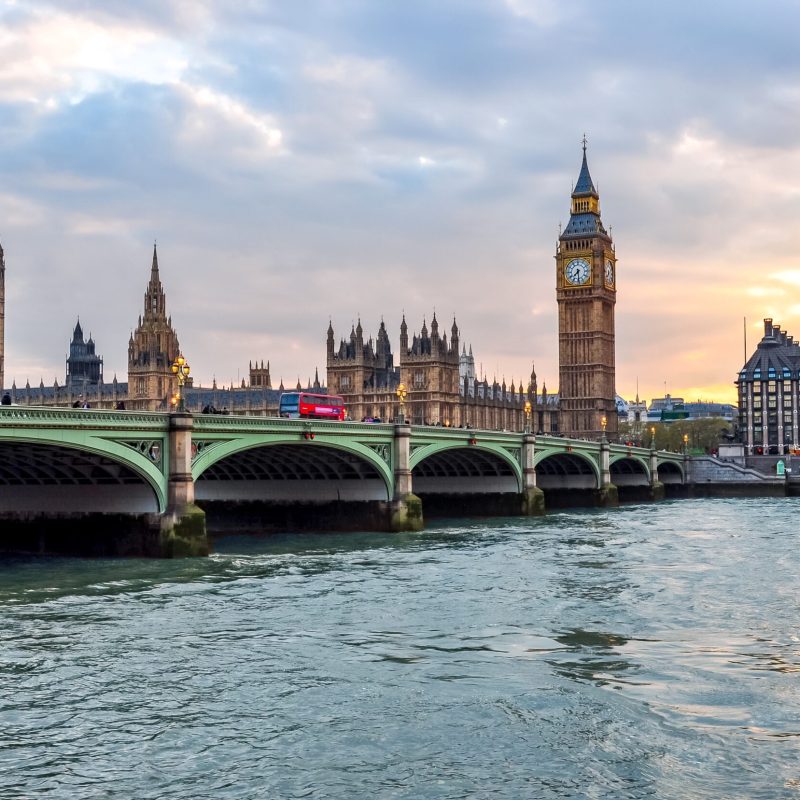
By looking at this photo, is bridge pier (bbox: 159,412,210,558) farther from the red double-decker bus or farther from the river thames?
the red double-decker bus

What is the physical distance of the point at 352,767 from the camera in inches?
552

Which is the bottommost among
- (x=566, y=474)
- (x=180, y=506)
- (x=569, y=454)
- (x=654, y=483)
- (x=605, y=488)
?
(x=654, y=483)

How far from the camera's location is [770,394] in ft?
600

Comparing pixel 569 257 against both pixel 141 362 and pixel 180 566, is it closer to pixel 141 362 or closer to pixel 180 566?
pixel 141 362

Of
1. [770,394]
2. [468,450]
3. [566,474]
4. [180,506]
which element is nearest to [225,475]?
[468,450]

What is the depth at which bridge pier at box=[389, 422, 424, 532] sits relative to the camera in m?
49.8

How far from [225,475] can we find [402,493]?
29.8 ft

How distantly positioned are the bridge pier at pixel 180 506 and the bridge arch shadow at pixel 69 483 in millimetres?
611

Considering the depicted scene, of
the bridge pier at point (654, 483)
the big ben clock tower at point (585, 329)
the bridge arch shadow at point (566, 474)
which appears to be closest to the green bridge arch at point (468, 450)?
the bridge arch shadow at point (566, 474)

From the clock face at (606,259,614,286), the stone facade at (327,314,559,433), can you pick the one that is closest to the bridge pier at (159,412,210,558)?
the stone facade at (327,314,559,433)

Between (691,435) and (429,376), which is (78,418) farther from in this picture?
(691,435)

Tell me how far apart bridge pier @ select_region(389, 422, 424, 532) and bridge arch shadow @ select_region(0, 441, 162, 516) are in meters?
14.6

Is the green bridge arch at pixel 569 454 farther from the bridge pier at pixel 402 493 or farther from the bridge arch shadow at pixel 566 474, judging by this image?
the bridge pier at pixel 402 493

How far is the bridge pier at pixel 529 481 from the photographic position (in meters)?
64.1
